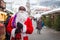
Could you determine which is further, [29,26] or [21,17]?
[21,17]

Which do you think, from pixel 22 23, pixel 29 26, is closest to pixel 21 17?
pixel 22 23

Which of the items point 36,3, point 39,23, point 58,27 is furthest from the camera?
point 36,3

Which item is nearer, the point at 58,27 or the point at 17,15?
the point at 17,15

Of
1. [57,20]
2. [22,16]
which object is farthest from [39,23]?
[22,16]

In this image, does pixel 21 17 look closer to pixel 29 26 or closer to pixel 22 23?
pixel 22 23

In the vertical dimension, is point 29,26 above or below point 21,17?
below

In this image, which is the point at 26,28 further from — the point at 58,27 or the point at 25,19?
the point at 58,27

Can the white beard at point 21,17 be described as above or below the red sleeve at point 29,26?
above

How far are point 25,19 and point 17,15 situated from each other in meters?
0.19

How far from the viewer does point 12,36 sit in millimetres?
4074

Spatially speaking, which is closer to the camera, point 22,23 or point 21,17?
point 22,23

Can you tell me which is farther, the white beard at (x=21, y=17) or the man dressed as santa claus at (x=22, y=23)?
the white beard at (x=21, y=17)

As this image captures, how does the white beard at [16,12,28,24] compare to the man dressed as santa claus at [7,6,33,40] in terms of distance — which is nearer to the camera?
the man dressed as santa claus at [7,6,33,40]

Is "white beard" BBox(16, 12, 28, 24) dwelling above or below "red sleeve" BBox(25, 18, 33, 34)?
above
